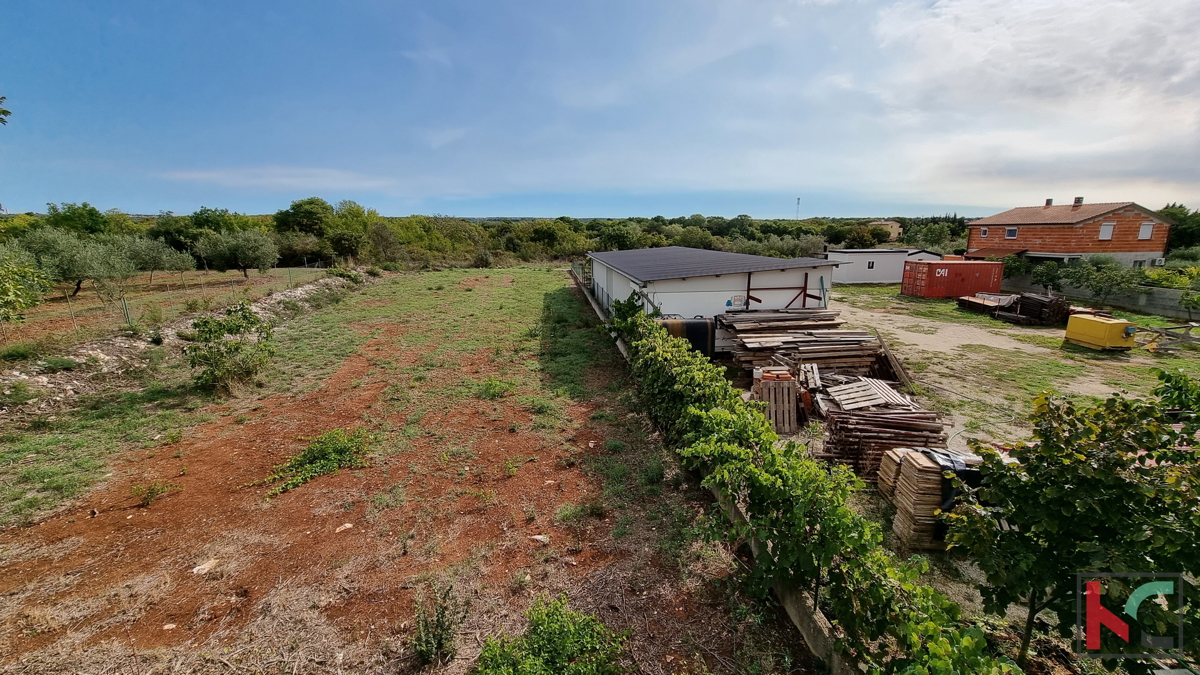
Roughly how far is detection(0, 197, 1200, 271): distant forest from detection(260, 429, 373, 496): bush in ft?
46.4

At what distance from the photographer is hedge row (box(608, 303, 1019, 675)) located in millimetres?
2469

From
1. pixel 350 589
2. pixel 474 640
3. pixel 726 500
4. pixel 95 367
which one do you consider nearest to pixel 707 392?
pixel 726 500

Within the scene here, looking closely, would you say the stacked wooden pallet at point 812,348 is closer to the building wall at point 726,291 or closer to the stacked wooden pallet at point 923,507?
the building wall at point 726,291

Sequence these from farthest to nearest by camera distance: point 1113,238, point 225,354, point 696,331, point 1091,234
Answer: point 1113,238 < point 1091,234 < point 696,331 < point 225,354

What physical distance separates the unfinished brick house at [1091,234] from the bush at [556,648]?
34.6 meters

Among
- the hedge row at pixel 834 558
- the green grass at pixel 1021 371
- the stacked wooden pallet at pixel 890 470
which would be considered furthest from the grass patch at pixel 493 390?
the green grass at pixel 1021 371

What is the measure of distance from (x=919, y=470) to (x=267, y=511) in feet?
25.9

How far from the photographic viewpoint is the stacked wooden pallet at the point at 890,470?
18.9 feet

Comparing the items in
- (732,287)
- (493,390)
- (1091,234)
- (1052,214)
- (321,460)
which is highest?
(1052,214)

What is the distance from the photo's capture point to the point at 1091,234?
2503cm

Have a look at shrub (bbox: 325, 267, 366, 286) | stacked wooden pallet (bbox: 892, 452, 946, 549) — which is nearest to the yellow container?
stacked wooden pallet (bbox: 892, 452, 946, 549)

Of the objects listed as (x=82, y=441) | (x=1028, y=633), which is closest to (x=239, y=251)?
(x=82, y=441)

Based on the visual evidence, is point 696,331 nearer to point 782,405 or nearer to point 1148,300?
point 782,405
